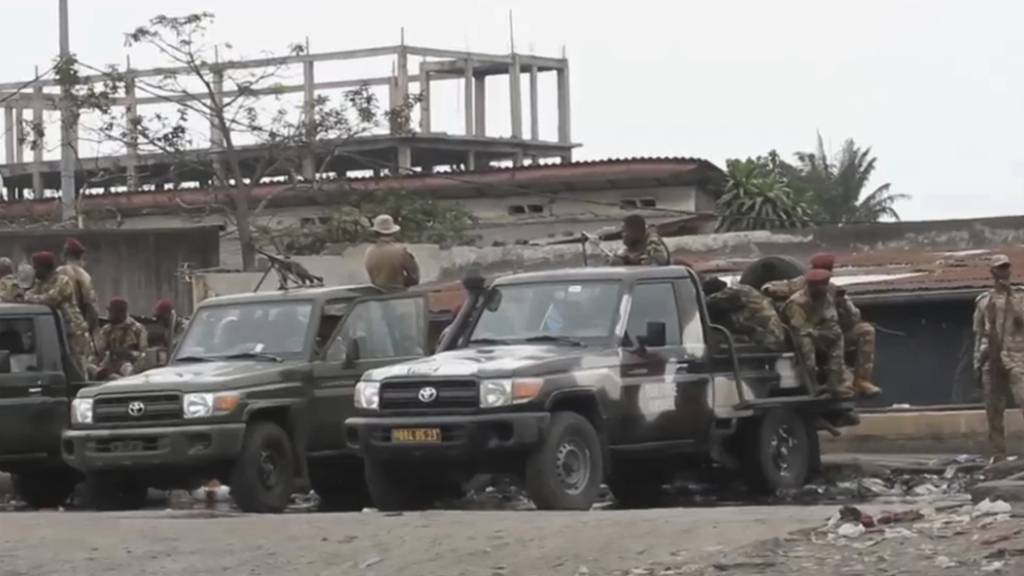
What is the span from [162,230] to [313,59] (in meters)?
34.9

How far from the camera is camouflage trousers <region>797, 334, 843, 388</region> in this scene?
15969 millimetres

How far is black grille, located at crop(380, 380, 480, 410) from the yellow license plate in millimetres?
175

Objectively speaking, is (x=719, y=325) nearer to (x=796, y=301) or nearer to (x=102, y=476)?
(x=796, y=301)

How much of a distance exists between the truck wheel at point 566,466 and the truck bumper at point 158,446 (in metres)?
2.54

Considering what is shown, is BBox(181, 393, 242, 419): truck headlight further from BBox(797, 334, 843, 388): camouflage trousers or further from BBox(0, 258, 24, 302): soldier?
BBox(797, 334, 843, 388): camouflage trousers

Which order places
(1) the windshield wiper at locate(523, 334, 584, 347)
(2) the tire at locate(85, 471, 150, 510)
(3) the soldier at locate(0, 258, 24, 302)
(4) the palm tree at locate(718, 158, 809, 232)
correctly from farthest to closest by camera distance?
(4) the palm tree at locate(718, 158, 809, 232) < (3) the soldier at locate(0, 258, 24, 302) < (2) the tire at locate(85, 471, 150, 510) < (1) the windshield wiper at locate(523, 334, 584, 347)

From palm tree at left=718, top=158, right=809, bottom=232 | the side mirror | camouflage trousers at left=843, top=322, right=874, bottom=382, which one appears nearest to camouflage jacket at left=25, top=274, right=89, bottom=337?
the side mirror

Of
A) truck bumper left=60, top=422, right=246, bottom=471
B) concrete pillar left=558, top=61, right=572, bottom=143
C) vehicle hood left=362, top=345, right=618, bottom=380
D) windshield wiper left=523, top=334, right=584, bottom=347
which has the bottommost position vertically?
truck bumper left=60, top=422, right=246, bottom=471

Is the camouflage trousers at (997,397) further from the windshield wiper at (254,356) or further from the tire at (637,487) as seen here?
the windshield wiper at (254,356)

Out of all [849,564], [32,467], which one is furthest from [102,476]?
[849,564]

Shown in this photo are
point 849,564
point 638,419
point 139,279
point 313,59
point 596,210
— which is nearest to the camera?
point 849,564

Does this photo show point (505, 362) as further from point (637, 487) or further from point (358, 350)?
point (637, 487)

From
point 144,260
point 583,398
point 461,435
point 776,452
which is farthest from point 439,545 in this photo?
point 144,260

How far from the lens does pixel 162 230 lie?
A: 31.6 m
